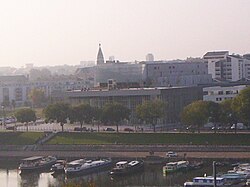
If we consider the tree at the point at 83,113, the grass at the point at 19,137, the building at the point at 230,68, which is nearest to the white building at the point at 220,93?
the tree at the point at 83,113

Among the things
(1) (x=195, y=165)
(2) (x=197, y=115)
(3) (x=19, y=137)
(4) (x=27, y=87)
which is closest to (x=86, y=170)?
(1) (x=195, y=165)

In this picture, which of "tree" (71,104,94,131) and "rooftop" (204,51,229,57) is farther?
"rooftop" (204,51,229,57)

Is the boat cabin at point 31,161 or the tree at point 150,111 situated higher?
the tree at point 150,111

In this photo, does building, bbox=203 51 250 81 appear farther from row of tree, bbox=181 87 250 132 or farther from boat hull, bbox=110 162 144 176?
boat hull, bbox=110 162 144 176

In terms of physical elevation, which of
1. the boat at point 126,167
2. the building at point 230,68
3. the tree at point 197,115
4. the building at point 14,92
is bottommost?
the boat at point 126,167

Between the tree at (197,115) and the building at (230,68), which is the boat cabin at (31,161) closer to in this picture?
the tree at (197,115)

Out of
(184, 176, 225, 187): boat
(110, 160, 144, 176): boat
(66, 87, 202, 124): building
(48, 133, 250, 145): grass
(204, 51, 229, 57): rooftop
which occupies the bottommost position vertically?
(184, 176, 225, 187): boat

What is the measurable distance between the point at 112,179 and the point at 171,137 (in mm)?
6670

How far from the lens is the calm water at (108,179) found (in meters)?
24.5

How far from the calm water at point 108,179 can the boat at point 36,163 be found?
54 centimetres

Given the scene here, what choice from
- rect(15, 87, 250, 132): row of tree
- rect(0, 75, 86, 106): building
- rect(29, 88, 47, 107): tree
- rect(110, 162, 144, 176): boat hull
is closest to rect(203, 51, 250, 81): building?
rect(0, 75, 86, 106): building

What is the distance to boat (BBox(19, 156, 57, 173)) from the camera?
95.4ft

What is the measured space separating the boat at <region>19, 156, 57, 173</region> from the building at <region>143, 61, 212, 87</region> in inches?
661

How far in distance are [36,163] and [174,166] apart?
6.44m
